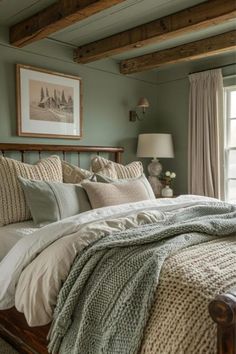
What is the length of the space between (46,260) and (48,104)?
1958 mm

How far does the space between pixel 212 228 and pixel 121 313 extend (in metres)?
0.68

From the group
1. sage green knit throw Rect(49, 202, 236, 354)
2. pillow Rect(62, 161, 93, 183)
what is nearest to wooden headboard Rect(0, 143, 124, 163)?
pillow Rect(62, 161, 93, 183)

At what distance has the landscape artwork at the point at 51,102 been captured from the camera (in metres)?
2.97

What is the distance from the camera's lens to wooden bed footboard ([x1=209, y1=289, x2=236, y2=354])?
835mm

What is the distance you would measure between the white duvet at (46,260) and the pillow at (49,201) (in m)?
0.34

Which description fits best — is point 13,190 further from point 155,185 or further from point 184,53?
point 184,53

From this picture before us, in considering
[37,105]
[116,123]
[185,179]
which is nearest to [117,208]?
[37,105]

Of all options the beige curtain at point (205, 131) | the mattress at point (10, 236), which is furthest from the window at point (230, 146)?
the mattress at point (10, 236)

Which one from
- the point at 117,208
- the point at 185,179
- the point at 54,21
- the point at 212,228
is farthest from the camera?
the point at 185,179

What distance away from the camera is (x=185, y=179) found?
408 centimetres

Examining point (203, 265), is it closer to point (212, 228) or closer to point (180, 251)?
point (180, 251)

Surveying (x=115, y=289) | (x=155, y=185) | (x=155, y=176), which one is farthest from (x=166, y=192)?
(x=115, y=289)

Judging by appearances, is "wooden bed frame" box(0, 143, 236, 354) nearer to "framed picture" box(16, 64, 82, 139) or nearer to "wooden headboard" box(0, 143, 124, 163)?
"wooden headboard" box(0, 143, 124, 163)

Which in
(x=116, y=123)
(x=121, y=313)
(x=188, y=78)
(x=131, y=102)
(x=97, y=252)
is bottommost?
(x=121, y=313)
